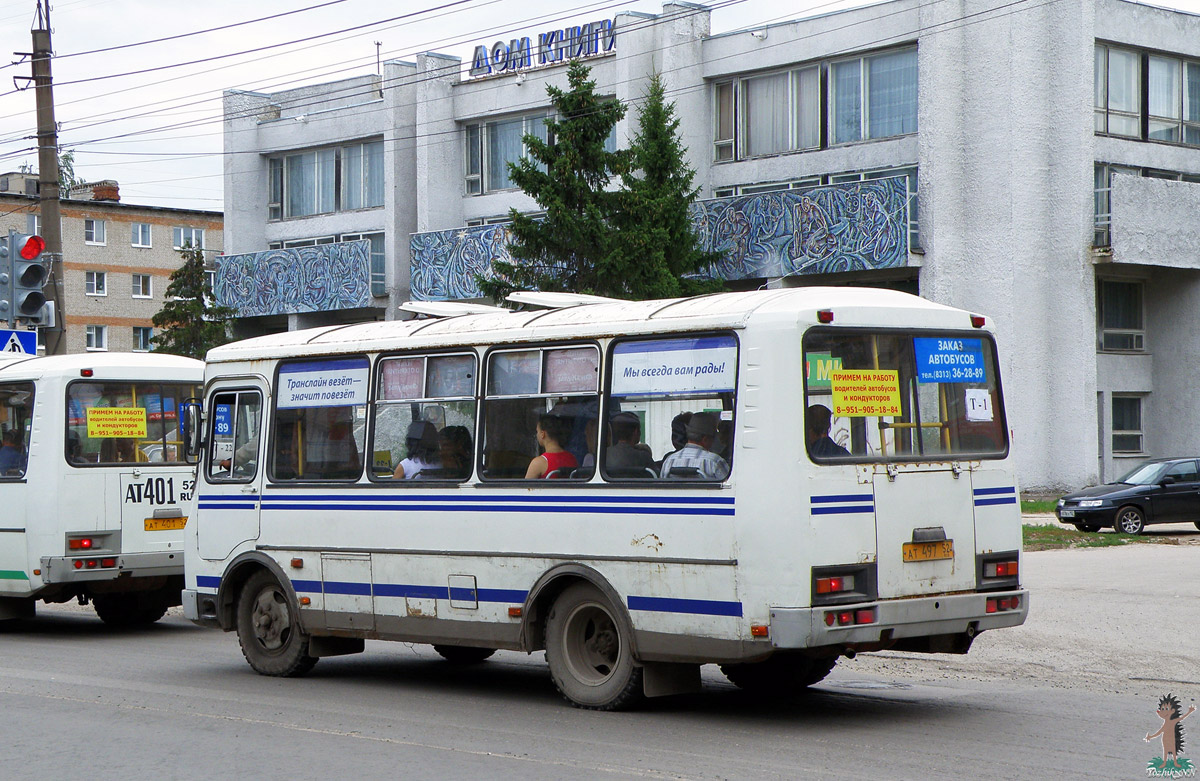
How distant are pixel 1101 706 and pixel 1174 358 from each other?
29526 mm

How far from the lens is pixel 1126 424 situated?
37.9 m

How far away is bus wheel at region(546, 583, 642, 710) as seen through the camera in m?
10.1

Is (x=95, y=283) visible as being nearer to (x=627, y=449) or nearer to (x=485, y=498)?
(x=485, y=498)

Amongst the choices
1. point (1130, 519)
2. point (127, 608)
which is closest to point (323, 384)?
point (127, 608)

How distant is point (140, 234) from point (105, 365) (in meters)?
69.9

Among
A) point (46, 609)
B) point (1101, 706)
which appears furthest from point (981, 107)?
point (1101, 706)

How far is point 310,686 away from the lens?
12.0 m

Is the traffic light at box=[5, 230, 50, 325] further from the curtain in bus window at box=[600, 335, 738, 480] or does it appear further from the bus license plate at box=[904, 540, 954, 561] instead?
the bus license plate at box=[904, 540, 954, 561]

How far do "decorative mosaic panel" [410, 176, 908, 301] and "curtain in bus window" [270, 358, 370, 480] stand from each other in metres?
23.7

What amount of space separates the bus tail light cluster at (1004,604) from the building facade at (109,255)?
71.6 metres

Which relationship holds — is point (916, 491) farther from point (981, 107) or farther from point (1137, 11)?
point (1137, 11)

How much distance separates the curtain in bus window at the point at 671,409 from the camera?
9508 mm

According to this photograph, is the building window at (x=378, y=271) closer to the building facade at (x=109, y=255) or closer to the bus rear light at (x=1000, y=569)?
the building facade at (x=109, y=255)

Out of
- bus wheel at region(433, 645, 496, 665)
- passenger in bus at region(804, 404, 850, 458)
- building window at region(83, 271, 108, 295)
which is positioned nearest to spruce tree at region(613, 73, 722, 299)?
bus wheel at region(433, 645, 496, 665)
